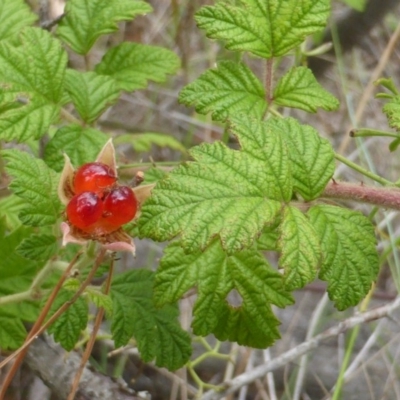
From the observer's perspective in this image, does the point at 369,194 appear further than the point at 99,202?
Yes

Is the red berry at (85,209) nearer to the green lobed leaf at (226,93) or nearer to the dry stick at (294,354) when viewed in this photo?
the green lobed leaf at (226,93)

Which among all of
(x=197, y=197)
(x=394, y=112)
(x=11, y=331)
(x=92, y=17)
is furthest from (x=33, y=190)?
(x=394, y=112)

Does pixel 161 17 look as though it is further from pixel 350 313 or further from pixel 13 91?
pixel 13 91

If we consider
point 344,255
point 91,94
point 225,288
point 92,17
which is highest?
point 92,17

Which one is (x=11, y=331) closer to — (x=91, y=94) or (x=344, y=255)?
(x=91, y=94)

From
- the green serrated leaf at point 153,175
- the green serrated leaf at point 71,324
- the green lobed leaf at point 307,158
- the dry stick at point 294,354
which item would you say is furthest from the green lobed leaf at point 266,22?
the dry stick at point 294,354

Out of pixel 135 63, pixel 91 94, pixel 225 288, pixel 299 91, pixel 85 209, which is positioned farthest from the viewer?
pixel 135 63
